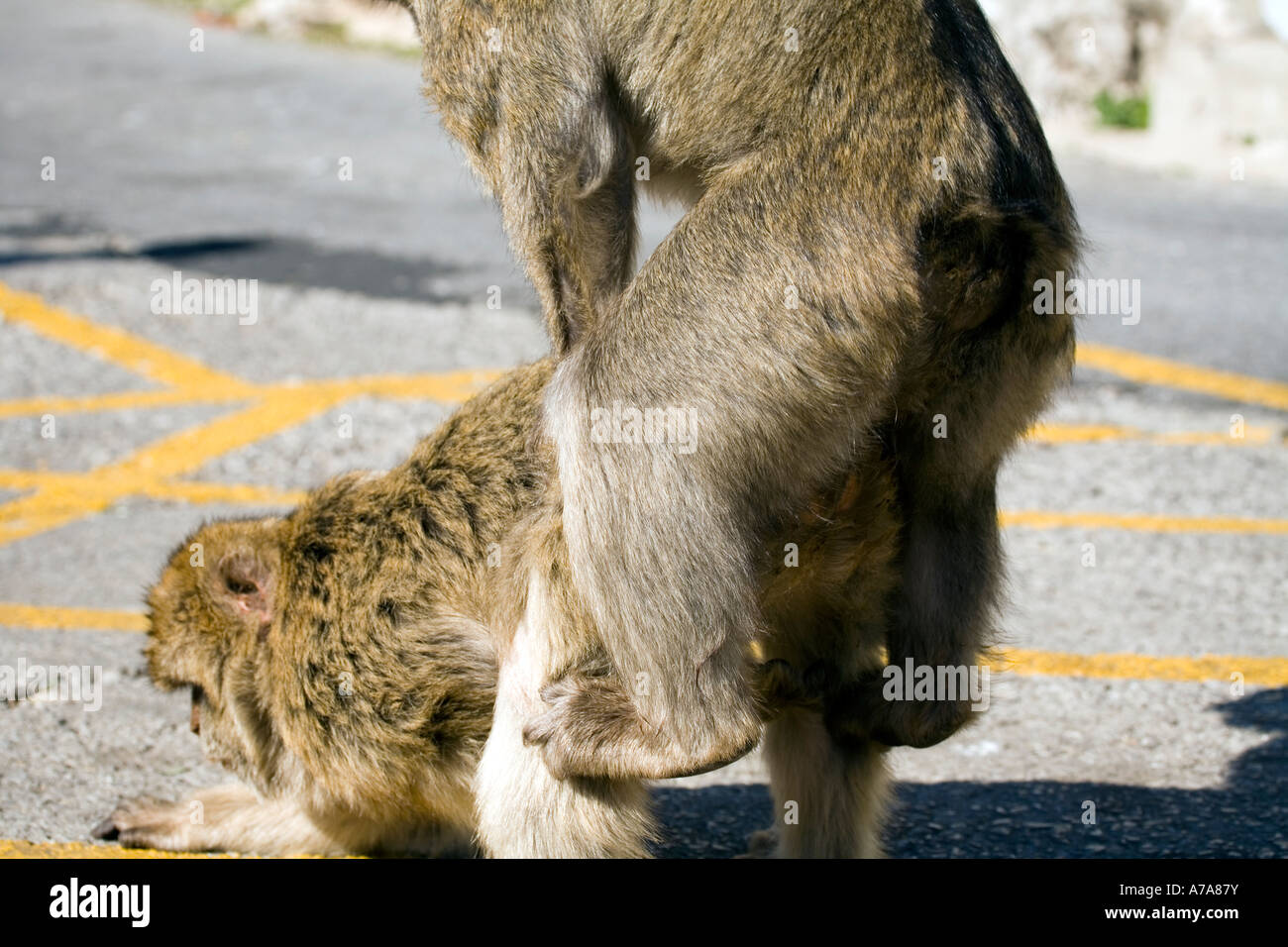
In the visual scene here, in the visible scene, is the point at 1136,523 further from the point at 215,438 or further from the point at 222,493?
the point at 215,438

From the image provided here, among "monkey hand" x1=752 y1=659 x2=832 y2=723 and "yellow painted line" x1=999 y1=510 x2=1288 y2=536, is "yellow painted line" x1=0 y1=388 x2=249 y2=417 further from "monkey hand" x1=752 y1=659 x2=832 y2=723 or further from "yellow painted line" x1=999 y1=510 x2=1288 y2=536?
"monkey hand" x1=752 y1=659 x2=832 y2=723

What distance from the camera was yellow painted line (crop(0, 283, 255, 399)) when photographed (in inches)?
307

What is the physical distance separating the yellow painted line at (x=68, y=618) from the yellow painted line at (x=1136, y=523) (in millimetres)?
3238

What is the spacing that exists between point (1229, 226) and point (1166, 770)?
698cm

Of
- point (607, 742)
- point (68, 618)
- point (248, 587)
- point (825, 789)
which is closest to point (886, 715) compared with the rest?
point (825, 789)

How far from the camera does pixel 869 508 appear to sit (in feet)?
10.3

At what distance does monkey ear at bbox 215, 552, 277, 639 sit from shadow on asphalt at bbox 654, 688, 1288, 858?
3.83ft

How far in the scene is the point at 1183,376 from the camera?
7562mm

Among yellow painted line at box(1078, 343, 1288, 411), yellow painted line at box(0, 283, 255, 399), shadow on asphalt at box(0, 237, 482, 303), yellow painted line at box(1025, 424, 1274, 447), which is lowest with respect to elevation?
yellow painted line at box(1025, 424, 1274, 447)

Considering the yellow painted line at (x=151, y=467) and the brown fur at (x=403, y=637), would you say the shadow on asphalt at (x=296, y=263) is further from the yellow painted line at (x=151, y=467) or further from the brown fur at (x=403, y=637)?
the brown fur at (x=403, y=637)

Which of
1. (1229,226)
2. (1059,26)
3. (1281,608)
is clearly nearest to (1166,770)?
(1281,608)

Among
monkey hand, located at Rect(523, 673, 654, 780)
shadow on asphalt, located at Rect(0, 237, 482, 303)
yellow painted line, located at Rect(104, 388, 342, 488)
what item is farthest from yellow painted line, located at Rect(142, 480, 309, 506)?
monkey hand, located at Rect(523, 673, 654, 780)

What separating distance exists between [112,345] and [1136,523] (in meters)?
5.29

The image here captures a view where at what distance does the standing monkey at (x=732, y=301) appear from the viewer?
2.79 m
